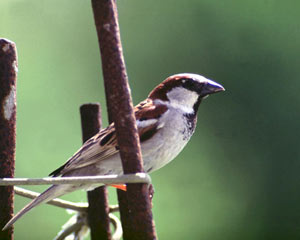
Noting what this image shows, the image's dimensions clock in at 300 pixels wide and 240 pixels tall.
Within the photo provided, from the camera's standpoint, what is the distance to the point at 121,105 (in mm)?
1206

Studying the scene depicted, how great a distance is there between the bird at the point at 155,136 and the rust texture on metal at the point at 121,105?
51 centimetres

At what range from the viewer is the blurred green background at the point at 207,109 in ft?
11.3

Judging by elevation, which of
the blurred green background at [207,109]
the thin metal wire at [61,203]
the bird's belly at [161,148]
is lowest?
the thin metal wire at [61,203]

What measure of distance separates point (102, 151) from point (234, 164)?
1.92 metres

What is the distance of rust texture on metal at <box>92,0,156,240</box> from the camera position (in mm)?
1194

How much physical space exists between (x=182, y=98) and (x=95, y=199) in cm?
43

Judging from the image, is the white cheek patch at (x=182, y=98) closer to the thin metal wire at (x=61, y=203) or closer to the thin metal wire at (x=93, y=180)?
the thin metal wire at (x=61, y=203)

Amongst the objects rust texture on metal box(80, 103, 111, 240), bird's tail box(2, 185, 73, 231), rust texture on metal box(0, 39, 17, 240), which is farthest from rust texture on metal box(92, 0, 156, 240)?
rust texture on metal box(80, 103, 111, 240)

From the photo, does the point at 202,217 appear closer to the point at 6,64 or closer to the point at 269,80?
the point at 269,80

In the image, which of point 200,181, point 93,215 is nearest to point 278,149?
point 200,181

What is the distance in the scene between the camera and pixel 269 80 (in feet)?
12.1

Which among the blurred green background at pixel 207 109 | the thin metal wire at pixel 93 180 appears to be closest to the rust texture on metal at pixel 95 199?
the thin metal wire at pixel 93 180

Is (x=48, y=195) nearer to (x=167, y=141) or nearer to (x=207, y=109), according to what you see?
(x=167, y=141)

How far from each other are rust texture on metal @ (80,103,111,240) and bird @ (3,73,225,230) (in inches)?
1.4
